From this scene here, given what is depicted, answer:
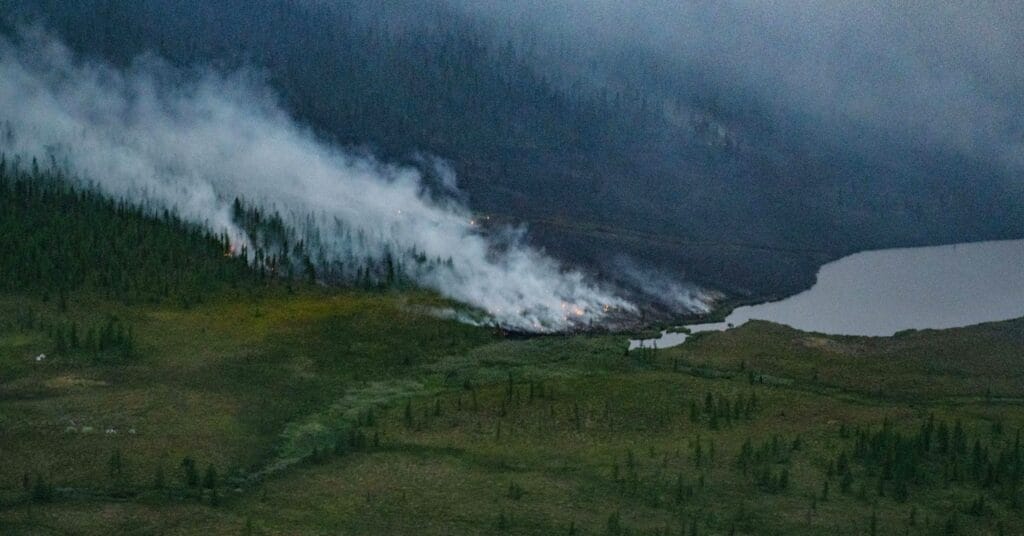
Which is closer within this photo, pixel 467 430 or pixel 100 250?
pixel 467 430

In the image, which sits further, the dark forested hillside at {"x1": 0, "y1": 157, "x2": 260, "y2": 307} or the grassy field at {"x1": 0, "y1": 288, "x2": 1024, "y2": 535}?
the dark forested hillside at {"x1": 0, "y1": 157, "x2": 260, "y2": 307}

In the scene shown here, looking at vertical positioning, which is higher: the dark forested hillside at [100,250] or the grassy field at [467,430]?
the dark forested hillside at [100,250]

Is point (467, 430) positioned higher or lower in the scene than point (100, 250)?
lower

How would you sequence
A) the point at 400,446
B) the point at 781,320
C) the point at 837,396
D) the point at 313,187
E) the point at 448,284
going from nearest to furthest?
A: 1. the point at 400,446
2. the point at 837,396
3. the point at 448,284
4. the point at 781,320
5. the point at 313,187

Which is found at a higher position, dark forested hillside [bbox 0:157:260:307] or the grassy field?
dark forested hillside [bbox 0:157:260:307]

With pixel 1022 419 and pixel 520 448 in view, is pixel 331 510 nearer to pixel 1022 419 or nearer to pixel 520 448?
pixel 520 448

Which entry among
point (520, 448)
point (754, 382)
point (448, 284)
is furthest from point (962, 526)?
point (448, 284)

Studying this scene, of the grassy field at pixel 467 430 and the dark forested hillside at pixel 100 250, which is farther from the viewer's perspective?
the dark forested hillside at pixel 100 250

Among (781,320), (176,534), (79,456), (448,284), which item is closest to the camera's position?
(176,534)
